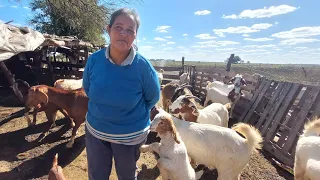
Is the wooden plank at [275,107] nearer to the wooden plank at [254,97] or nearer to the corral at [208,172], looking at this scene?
the corral at [208,172]

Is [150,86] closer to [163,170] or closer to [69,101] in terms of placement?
[163,170]

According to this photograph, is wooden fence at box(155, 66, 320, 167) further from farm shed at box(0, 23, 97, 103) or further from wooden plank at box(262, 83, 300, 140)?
farm shed at box(0, 23, 97, 103)

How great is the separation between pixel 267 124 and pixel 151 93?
5493mm

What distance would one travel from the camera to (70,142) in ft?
17.3

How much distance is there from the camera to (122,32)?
1997 mm

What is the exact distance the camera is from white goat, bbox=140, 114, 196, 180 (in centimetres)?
336

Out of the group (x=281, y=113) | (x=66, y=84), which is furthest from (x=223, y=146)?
(x=66, y=84)

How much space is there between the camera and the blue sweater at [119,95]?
2.02m

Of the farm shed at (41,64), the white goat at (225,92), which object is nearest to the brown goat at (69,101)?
the farm shed at (41,64)

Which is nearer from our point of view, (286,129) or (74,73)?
(286,129)

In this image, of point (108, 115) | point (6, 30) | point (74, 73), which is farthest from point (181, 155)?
point (74, 73)

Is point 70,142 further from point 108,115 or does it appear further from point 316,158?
point 316,158

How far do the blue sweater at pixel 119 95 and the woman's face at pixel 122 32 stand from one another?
0.52ft

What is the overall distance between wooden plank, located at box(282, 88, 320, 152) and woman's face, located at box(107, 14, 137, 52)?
16.6 feet
